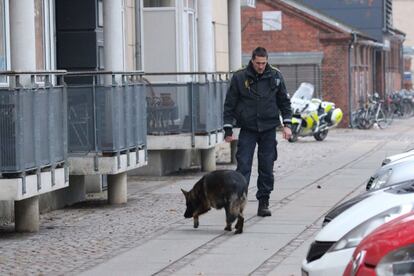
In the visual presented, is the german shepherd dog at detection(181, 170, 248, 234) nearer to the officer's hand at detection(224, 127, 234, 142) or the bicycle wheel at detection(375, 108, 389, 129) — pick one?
the officer's hand at detection(224, 127, 234, 142)

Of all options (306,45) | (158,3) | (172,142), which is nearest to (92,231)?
(172,142)

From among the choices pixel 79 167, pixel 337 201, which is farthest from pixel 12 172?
pixel 337 201

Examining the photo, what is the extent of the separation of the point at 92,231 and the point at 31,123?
1.48m

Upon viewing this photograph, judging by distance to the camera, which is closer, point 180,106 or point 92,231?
point 92,231

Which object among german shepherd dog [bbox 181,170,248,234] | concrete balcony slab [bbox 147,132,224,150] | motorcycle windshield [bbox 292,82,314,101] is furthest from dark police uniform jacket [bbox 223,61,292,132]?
motorcycle windshield [bbox 292,82,314,101]

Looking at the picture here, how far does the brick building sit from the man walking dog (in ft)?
91.1

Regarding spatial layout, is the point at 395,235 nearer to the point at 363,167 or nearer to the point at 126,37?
the point at 126,37

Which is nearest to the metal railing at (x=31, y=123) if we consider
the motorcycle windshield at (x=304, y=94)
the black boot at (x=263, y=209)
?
the black boot at (x=263, y=209)

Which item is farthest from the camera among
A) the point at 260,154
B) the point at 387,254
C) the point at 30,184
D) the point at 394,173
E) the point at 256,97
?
the point at 260,154

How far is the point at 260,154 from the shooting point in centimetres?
1316

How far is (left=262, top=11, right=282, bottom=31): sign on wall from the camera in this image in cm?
4150

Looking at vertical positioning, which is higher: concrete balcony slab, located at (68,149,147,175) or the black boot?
concrete balcony slab, located at (68,149,147,175)

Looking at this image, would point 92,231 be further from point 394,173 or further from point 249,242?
point 394,173

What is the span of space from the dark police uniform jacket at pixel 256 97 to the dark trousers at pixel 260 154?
0.37 ft
